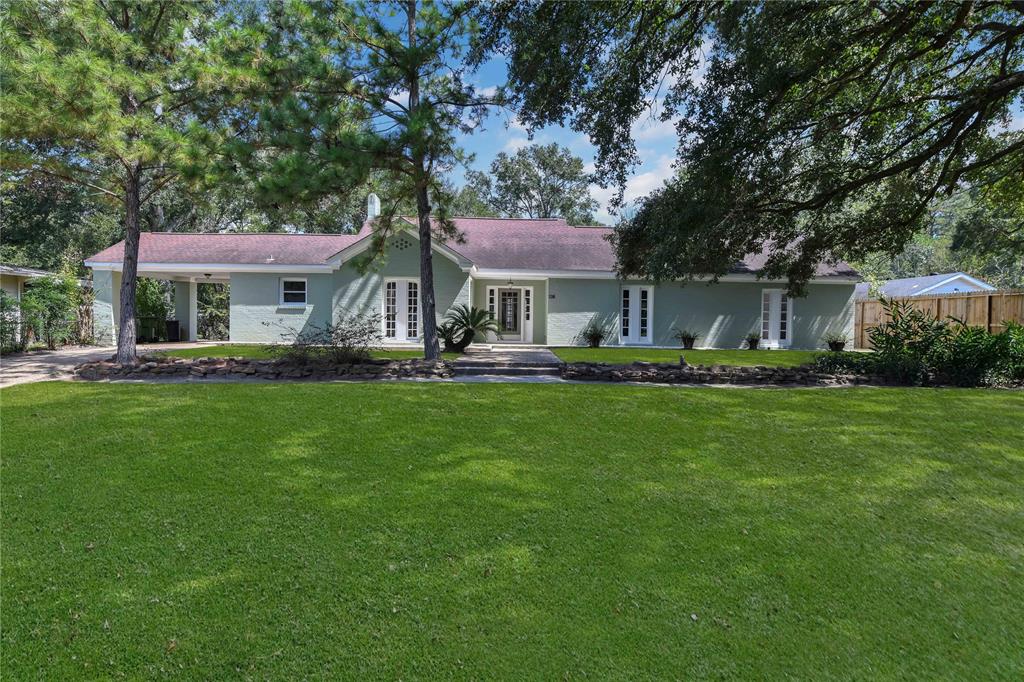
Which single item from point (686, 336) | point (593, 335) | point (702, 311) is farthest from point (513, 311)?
Answer: point (702, 311)

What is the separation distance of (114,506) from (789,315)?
20451 millimetres

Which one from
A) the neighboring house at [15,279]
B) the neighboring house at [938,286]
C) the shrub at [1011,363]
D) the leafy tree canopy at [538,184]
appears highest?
the leafy tree canopy at [538,184]

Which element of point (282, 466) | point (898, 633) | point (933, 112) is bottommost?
point (898, 633)

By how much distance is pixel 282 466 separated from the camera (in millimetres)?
4883

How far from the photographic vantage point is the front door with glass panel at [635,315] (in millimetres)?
18547

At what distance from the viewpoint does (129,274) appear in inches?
439

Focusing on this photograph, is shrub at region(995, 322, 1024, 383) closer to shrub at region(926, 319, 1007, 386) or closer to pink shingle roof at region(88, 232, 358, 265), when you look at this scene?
shrub at region(926, 319, 1007, 386)

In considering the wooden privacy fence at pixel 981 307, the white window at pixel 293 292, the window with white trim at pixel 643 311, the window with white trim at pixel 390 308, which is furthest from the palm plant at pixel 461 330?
the wooden privacy fence at pixel 981 307

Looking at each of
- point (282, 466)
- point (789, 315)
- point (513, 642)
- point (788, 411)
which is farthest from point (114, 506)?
point (789, 315)

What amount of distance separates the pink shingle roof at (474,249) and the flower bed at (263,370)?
7862mm

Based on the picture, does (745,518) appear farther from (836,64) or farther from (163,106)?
(163,106)

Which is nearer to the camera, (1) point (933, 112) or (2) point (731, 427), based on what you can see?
(2) point (731, 427)

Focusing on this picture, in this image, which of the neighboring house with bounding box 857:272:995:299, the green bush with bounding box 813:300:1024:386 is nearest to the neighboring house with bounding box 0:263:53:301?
the green bush with bounding box 813:300:1024:386

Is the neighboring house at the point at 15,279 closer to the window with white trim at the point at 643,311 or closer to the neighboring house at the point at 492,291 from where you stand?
the neighboring house at the point at 492,291
